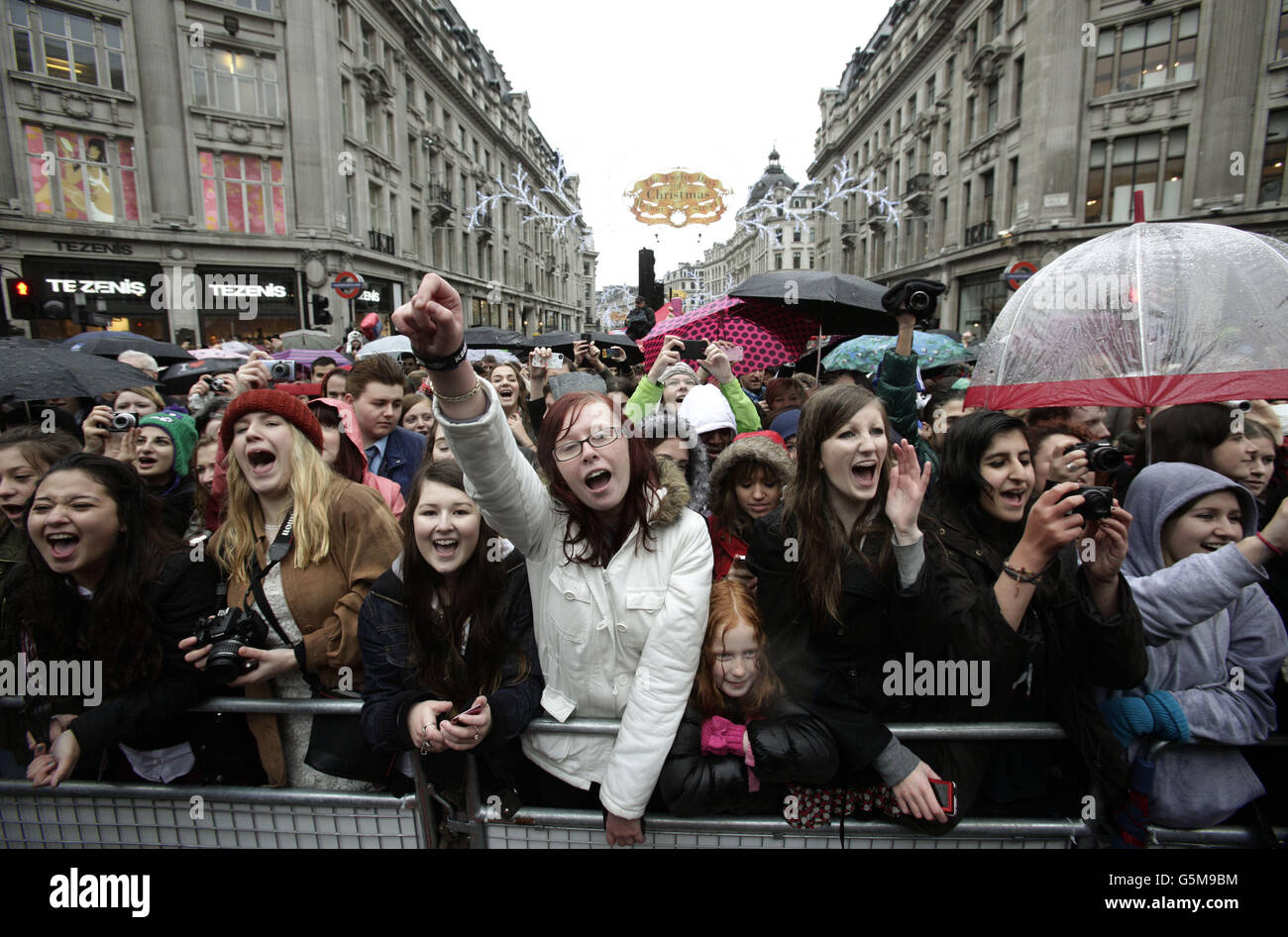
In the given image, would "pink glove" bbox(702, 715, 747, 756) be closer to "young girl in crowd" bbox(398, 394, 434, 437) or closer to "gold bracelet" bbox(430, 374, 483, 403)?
"gold bracelet" bbox(430, 374, 483, 403)

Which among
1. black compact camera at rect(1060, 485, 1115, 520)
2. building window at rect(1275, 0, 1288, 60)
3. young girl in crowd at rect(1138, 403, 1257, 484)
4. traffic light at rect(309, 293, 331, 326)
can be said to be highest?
building window at rect(1275, 0, 1288, 60)

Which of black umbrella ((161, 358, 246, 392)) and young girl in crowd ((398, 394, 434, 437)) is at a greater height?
black umbrella ((161, 358, 246, 392))

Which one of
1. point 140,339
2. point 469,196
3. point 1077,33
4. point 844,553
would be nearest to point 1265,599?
point 844,553

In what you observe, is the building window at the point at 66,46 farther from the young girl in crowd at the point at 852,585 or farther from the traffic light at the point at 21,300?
the young girl in crowd at the point at 852,585

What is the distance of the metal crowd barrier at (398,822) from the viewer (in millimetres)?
2037

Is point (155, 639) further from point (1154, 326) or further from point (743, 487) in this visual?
point (1154, 326)

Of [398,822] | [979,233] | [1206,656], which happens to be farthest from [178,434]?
[979,233]

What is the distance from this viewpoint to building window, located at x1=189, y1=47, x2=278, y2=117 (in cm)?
2166

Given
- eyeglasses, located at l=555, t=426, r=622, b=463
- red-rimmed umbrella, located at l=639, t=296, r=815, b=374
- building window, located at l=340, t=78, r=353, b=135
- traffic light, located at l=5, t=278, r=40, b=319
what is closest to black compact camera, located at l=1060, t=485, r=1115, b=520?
eyeglasses, located at l=555, t=426, r=622, b=463

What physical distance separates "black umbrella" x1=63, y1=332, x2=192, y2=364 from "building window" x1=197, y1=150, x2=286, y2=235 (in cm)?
1527

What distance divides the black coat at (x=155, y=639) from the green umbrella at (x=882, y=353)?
7019 mm

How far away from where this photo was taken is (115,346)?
9.07m

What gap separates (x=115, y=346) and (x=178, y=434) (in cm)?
763
